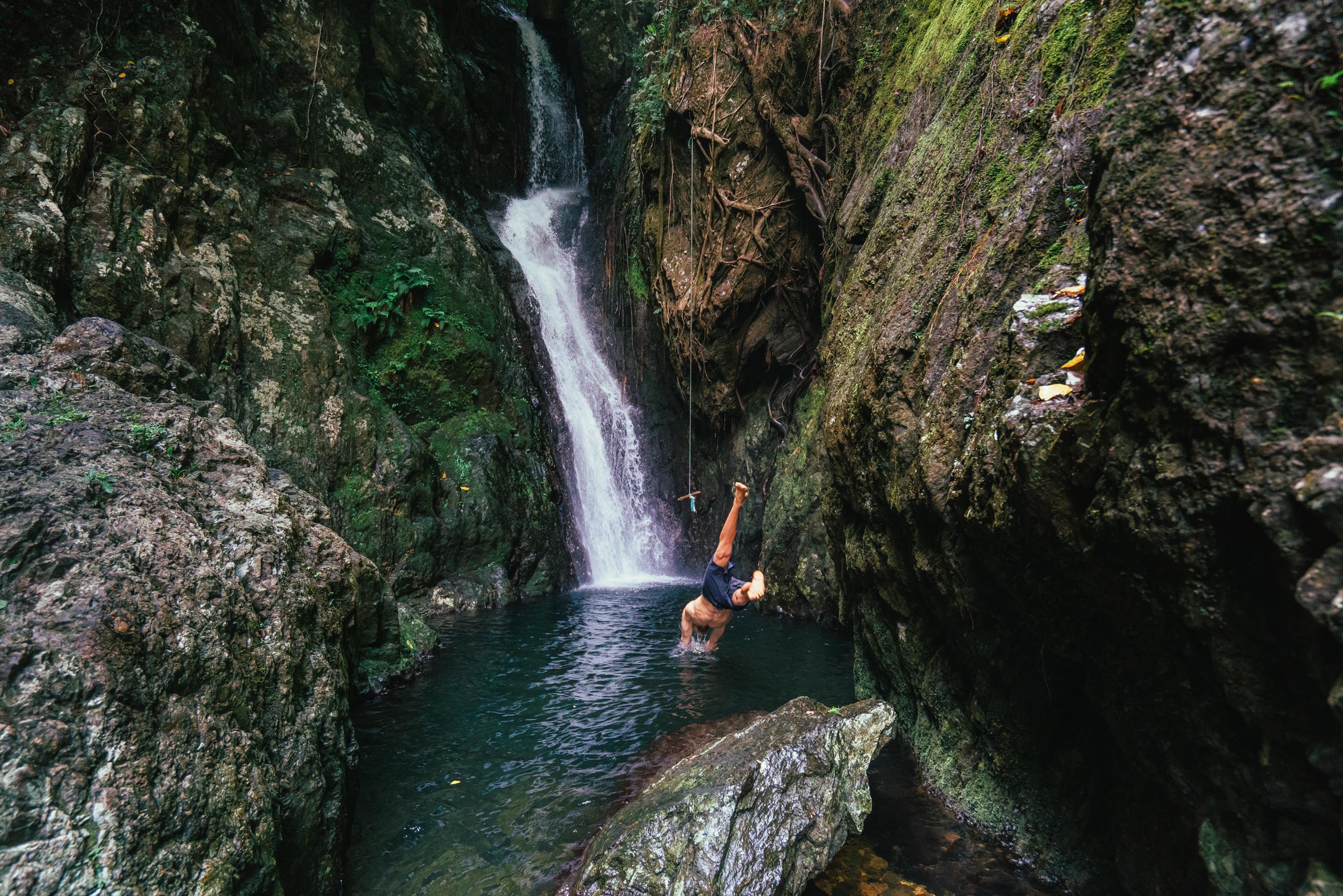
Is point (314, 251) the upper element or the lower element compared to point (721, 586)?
upper

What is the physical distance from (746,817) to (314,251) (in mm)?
11102

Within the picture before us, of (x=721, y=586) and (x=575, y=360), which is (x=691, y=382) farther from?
(x=721, y=586)

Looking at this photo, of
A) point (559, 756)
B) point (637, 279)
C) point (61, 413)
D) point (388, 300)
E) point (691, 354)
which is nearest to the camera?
point (61, 413)

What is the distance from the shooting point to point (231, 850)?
98.4 inches

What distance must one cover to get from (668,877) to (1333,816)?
244 cm

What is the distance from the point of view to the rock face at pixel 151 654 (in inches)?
85.4

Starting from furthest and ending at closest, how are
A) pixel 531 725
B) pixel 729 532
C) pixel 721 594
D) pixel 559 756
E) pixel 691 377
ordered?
1. pixel 691 377
2. pixel 721 594
3. pixel 729 532
4. pixel 531 725
5. pixel 559 756

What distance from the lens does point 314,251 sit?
10.6 metres

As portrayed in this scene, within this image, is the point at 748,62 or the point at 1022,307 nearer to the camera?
the point at 1022,307

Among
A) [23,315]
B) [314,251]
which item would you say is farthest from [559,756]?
[314,251]

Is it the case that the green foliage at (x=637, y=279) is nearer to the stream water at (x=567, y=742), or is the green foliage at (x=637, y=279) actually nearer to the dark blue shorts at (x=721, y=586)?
the stream water at (x=567, y=742)

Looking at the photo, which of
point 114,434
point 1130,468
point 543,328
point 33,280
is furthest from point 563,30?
point 1130,468

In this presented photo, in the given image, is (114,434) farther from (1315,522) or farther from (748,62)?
(748,62)

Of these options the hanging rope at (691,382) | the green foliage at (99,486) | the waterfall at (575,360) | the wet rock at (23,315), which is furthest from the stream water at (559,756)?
the waterfall at (575,360)
